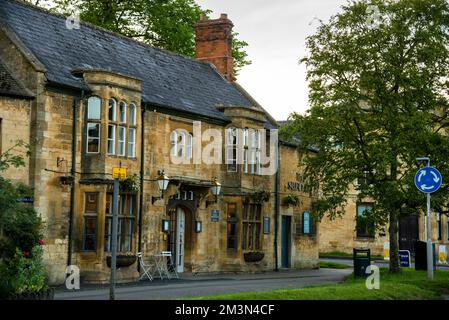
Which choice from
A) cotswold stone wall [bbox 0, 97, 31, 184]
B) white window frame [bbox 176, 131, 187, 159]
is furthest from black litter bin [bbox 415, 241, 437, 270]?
cotswold stone wall [bbox 0, 97, 31, 184]

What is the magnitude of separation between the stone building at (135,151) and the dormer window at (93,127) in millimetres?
40

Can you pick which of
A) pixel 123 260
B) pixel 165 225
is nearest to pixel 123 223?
pixel 123 260

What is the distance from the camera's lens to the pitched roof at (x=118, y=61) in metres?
25.8

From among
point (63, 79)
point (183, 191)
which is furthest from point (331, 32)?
point (63, 79)

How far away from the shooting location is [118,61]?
2973cm

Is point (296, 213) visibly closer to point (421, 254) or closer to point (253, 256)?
point (253, 256)

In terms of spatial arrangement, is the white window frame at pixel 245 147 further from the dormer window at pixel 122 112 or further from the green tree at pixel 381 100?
the dormer window at pixel 122 112

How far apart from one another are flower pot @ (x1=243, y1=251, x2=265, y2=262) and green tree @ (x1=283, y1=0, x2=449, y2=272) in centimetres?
459

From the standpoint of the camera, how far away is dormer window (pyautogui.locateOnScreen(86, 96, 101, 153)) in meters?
25.5

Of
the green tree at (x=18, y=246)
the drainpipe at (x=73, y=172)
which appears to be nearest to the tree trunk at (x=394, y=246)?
the drainpipe at (x=73, y=172)

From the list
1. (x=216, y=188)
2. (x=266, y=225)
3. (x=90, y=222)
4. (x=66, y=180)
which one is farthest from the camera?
(x=266, y=225)

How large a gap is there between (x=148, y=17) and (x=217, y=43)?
6848mm

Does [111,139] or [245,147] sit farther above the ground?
[245,147]
